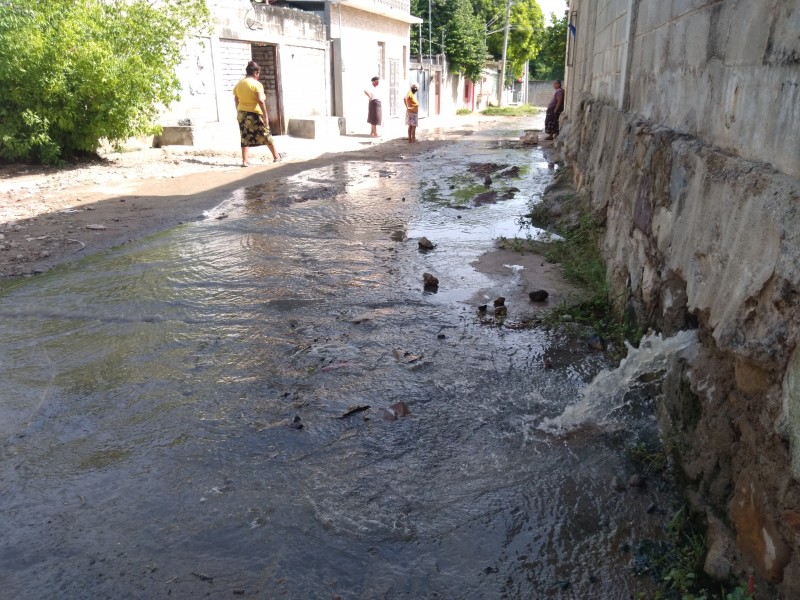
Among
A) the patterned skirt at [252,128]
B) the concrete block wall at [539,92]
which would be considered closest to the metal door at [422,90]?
the patterned skirt at [252,128]

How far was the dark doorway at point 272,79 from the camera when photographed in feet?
53.2

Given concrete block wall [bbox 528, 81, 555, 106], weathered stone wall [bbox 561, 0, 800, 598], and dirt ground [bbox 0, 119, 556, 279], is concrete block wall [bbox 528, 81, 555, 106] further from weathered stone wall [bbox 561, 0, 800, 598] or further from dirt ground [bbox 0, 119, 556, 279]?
weathered stone wall [bbox 561, 0, 800, 598]

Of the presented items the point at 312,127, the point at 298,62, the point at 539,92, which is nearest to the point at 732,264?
the point at 312,127

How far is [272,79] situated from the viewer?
16422 mm

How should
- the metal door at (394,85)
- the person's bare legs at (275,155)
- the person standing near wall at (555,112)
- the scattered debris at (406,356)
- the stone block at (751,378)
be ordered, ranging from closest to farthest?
the stone block at (751,378) < the scattered debris at (406,356) < the person's bare legs at (275,155) < the person standing near wall at (555,112) < the metal door at (394,85)

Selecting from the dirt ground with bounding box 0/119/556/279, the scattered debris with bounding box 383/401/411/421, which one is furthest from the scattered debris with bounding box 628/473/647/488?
the dirt ground with bounding box 0/119/556/279

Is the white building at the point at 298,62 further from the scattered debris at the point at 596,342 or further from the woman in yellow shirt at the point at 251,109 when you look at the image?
the scattered debris at the point at 596,342

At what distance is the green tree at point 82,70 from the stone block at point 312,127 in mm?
5602

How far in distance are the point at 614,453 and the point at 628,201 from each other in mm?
1995

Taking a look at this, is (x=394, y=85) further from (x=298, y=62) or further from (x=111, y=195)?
(x=111, y=195)

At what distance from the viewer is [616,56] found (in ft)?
20.2

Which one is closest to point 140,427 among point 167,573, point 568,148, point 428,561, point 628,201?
point 167,573

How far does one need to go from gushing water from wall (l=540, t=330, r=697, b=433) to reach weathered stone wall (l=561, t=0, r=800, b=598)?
0.13 m

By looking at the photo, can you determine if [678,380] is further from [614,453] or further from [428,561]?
[428,561]
